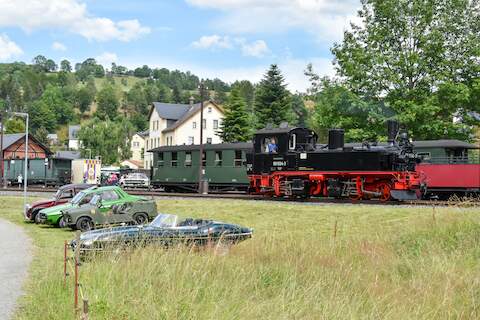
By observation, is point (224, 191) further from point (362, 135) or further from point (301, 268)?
point (301, 268)

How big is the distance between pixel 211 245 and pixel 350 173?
1226cm

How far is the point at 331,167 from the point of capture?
24.1 metres

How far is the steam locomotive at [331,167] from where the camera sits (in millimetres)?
22750

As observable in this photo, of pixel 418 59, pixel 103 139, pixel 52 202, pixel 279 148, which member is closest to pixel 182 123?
pixel 103 139

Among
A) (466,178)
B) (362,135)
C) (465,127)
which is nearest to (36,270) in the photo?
(466,178)

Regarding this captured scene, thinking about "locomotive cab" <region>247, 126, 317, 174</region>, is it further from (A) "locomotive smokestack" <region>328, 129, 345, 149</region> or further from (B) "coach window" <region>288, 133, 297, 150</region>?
(A) "locomotive smokestack" <region>328, 129, 345, 149</region>

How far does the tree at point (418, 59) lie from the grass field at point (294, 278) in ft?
54.1

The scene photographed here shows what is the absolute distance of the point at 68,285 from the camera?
30.9 ft

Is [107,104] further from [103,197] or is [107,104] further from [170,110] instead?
[103,197]

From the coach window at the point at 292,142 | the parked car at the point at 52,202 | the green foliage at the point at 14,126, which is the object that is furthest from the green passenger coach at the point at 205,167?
the green foliage at the point at 14,126

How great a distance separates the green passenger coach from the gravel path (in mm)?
15803

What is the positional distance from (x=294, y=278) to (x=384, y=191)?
14.1 metres

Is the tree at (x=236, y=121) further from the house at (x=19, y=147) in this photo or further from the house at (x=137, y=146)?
the house at (x=137, y=146)

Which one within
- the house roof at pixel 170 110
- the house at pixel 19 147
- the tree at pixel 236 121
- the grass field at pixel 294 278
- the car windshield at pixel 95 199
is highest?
the house roof at pixel 170 110
